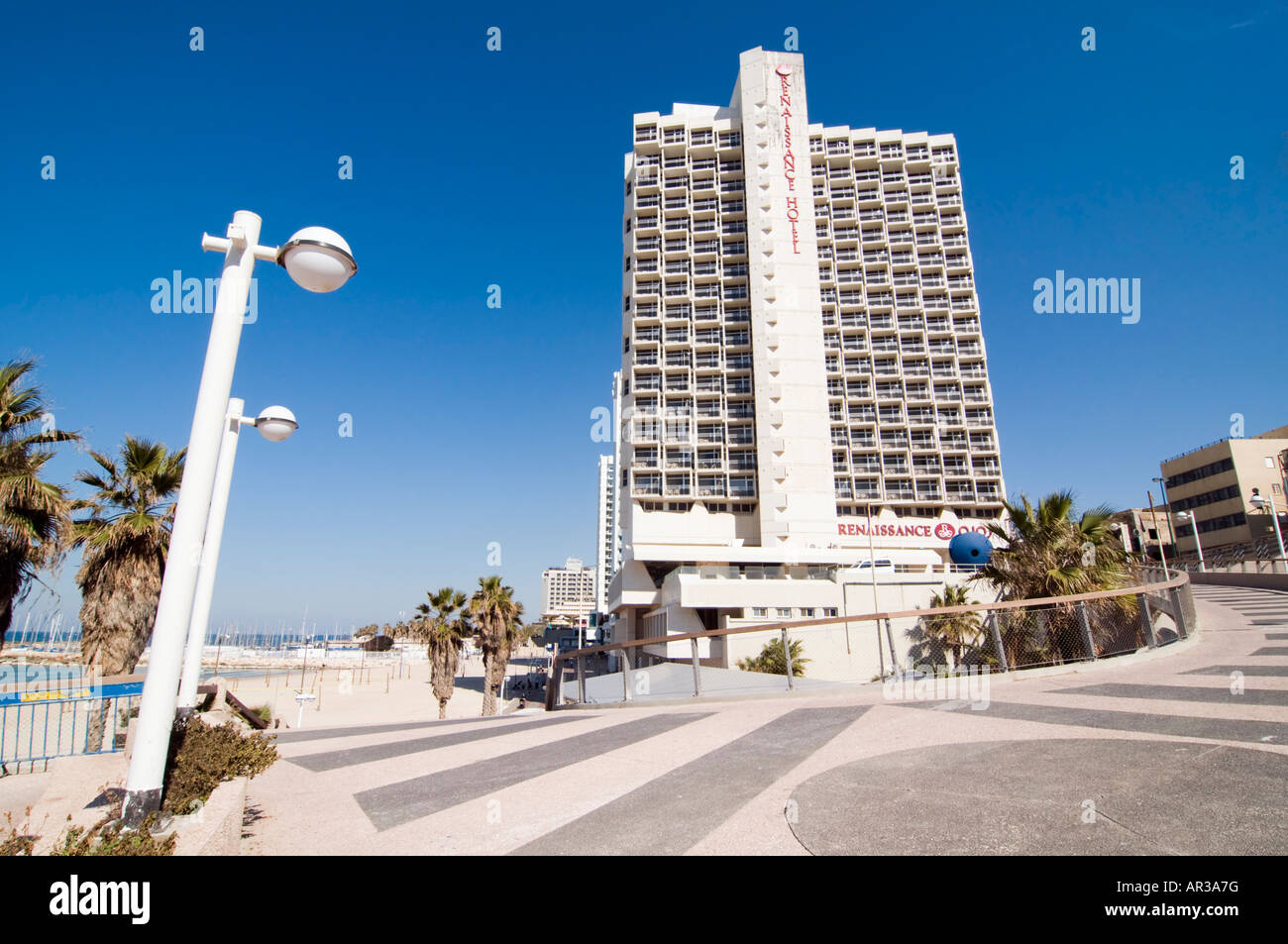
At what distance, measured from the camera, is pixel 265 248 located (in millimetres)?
5086

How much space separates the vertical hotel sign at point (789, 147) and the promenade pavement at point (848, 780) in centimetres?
5871

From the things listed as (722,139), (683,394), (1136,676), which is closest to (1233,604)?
(1136,676)

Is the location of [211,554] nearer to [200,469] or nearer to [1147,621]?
[200,469]

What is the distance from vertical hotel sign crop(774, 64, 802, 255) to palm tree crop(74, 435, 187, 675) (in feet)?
193

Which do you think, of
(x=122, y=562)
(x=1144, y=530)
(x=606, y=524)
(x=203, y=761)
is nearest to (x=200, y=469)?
(x=203, y=761)

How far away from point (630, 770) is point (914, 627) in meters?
Result: 24.7

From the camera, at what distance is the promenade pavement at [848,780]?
4.48 m

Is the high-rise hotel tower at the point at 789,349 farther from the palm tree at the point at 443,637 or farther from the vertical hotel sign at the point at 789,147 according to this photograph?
the palm tree at the point at 443,637

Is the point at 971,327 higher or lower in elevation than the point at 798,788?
higher

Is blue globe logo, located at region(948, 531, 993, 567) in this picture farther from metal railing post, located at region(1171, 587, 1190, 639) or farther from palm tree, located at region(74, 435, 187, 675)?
palm tree, located at region(74, 435, 187, 675)

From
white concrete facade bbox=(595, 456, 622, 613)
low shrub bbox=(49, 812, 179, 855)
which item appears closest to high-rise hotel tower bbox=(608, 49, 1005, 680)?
low shrub bbox=(49, 812, 179, 855)

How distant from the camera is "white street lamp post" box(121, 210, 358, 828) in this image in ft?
13.6

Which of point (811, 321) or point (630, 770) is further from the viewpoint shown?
point (811, 321)
